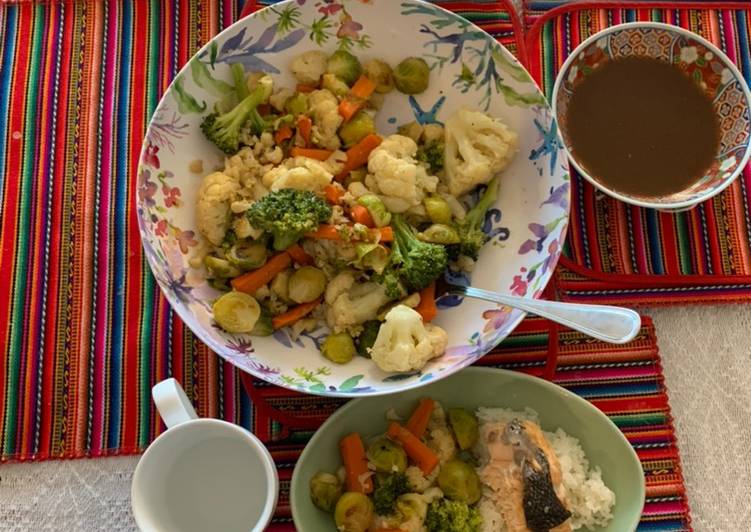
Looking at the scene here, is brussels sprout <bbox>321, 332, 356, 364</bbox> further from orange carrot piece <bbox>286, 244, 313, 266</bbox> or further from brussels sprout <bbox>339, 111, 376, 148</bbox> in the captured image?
brussels sprout <bbox>339, 111, 376, 148</bbox>

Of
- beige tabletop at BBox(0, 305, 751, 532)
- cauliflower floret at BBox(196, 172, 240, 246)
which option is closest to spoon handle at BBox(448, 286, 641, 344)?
A: beige tabletop at BBox(0, 305, 751, 532)

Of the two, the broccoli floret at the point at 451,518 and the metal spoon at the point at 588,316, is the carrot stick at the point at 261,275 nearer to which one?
the metal spoon at the point at 588,316

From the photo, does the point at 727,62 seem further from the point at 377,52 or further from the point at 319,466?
the point at 319,466

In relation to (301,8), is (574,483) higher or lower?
lower

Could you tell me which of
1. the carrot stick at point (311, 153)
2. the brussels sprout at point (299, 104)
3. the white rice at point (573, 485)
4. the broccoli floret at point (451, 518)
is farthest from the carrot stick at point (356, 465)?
the brussels sprout at point (299, 104)

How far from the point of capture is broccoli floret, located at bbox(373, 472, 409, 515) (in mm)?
1441

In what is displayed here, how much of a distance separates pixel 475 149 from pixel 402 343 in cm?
44

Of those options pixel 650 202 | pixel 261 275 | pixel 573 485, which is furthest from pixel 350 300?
pixel 650 202

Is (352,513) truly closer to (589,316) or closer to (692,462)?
(589,316)

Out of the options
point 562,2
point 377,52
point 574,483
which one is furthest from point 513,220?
point 562,2

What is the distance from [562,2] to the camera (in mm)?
1797

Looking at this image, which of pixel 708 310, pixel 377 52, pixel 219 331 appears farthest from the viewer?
pixel 708 310

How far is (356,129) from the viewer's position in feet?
4.85

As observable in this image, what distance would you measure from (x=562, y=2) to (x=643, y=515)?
4.12 ft
